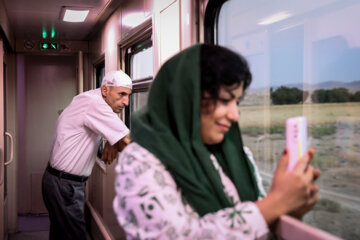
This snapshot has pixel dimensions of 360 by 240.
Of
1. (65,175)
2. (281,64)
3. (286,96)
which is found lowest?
(65,175)

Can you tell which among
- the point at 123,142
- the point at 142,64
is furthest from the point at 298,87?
the point at 142,64

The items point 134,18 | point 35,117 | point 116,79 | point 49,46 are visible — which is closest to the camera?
point 116,79

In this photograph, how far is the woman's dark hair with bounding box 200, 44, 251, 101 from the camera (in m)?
1.07

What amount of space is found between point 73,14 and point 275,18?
310 centimetres

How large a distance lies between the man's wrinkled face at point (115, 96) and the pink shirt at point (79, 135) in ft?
0.21

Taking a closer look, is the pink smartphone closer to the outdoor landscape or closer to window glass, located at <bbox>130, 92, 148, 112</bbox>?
the outdoor landscape

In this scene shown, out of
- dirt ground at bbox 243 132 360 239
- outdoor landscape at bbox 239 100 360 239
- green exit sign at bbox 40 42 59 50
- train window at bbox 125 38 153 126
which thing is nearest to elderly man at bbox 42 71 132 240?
train window at bbox 125 38 153 126

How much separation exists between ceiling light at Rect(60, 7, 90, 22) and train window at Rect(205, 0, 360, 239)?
2.60m

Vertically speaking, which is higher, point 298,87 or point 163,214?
point 298,87

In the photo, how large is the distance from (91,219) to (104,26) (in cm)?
242

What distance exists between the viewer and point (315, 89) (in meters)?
1.69

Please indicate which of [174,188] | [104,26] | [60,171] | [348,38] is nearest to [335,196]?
[348,38]

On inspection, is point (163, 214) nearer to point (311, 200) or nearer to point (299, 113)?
point (311, 200)

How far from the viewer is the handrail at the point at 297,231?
869 millimetres
